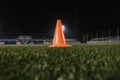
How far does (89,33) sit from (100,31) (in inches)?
174

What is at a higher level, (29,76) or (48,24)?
(48,24)

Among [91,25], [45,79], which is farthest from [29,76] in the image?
[91,25]

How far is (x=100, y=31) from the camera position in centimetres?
8625

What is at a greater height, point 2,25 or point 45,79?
point 2,25

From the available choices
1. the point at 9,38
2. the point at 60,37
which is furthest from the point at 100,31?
the point at 60,37

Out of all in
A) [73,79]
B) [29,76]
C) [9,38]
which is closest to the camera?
[73,79]

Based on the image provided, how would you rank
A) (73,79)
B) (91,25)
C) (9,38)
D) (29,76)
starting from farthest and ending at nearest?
(91,25) → (9,38) → (29,76) → (73,79)

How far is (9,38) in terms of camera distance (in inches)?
2931

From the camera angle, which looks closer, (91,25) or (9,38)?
(9,38)

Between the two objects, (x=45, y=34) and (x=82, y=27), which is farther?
(x=82, y=27)

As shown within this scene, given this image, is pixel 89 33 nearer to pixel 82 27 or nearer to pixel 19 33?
pixel 82 27

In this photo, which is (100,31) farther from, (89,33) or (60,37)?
(60,37)

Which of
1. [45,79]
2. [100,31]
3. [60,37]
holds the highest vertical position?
[100,31]

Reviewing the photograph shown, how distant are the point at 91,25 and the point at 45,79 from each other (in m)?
83.3
